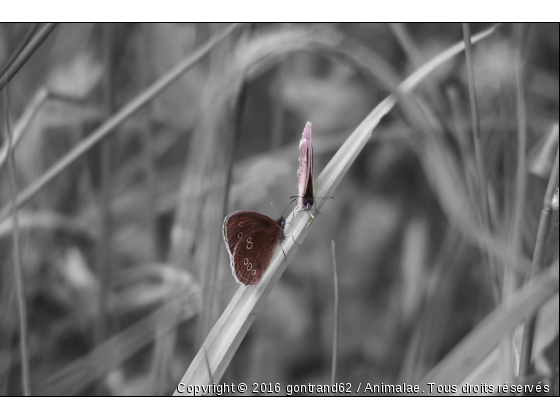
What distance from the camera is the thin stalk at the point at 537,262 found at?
418 mm

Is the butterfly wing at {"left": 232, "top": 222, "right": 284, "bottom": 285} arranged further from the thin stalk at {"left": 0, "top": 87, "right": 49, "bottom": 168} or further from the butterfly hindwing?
the thin stalk at {"left": 0, "top": 87, "right": 49, "bottom": 168}

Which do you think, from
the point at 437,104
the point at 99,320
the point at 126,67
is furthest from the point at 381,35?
the point at 99,320

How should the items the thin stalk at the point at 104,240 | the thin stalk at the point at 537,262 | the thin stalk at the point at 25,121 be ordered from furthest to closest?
the thin stalk at the point at 104,240 → the thin stalk at the point at 25,121 → the thin stalk at the point at 537,262

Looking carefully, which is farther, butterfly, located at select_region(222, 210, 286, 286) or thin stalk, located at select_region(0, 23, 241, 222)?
thin stalk, located at select_region(0, 23, 241, 222)

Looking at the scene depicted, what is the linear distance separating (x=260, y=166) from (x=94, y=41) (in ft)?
1.25

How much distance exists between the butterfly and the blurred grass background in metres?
0.09

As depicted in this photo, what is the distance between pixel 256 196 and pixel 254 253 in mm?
363

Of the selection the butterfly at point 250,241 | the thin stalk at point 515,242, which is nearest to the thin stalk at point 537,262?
the thin stalk at point 515,242

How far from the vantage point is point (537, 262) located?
0.44m

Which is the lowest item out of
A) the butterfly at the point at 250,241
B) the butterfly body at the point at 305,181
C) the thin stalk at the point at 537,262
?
the thin stalk at the point at 537,262

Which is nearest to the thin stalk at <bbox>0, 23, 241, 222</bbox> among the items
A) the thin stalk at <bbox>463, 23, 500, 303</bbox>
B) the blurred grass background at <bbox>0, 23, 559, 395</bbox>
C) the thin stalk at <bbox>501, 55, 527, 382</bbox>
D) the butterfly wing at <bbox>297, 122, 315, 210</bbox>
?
the blurred grass background at <bbox>0, 23, 559, 395</bbox>

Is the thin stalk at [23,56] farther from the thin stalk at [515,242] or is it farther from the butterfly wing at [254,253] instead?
the thin stalk at [515,242]

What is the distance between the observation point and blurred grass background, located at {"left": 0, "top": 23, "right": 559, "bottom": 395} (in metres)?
0.69

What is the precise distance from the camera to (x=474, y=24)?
0.63 m
